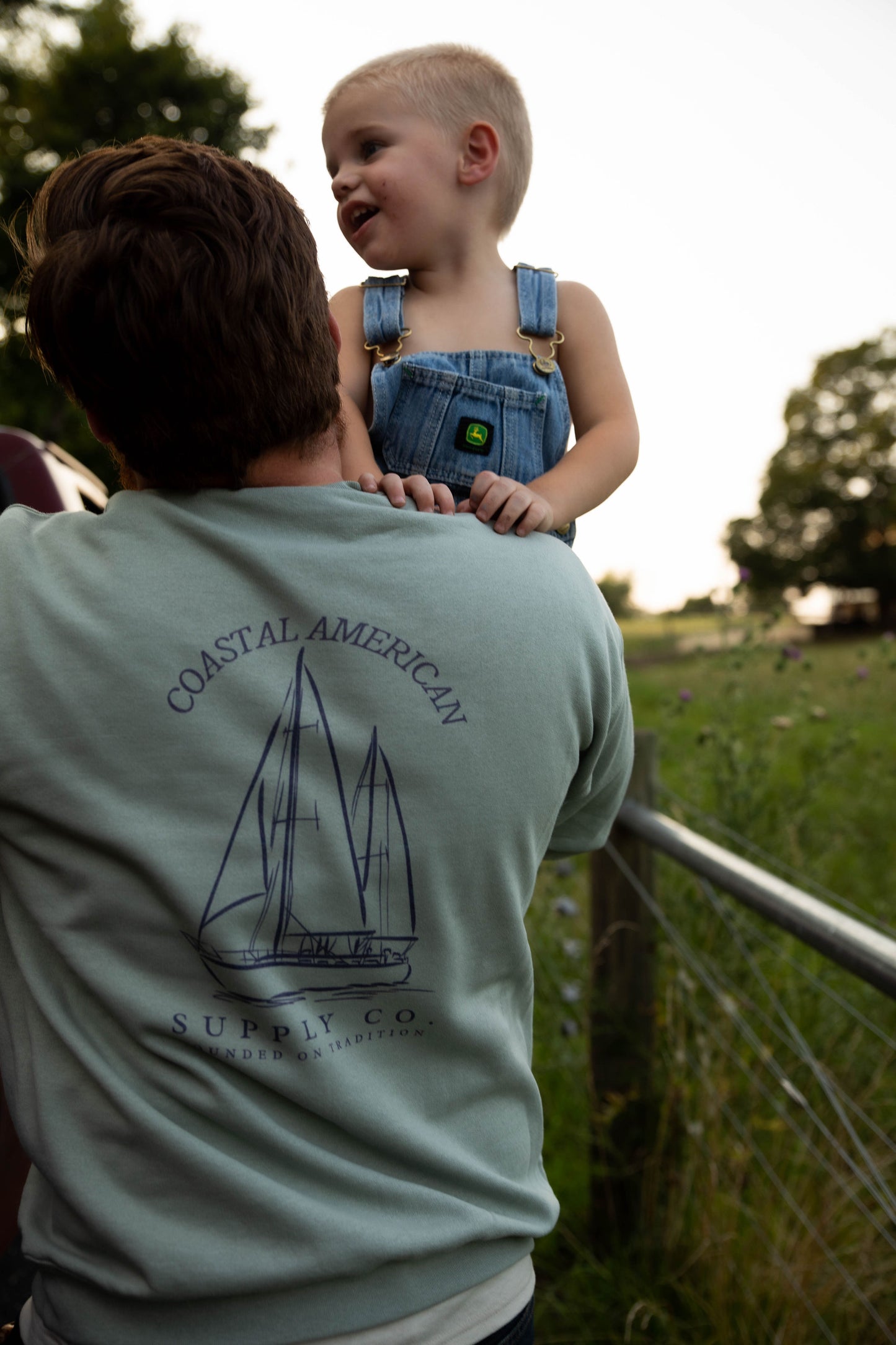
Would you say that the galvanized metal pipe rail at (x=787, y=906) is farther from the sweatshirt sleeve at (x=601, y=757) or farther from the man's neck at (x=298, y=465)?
the man's neck at (x=298, y=465)

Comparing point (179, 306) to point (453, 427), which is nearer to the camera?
point (179, 306)

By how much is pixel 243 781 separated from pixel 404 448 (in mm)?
750

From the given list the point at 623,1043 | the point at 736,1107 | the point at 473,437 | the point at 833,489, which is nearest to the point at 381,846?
the point at 473,437

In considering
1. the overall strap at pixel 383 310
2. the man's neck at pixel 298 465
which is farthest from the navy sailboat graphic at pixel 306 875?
the overall strap at pixel 383 310

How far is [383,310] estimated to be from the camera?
1.56 m

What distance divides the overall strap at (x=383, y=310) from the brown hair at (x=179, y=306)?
0.58 meters

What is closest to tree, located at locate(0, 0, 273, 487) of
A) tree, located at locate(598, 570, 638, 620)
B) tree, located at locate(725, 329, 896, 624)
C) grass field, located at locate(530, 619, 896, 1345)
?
tree, located at locate(598, 570, 638, 620)

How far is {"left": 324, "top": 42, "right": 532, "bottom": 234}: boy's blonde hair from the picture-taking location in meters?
1.57

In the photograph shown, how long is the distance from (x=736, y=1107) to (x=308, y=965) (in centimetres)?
215

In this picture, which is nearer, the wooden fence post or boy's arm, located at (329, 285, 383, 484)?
boy's arm, located at (329, 285, 383, 484)

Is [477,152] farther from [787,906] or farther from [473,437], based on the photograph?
[787,906]

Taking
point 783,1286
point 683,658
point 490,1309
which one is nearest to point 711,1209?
point 783,1286

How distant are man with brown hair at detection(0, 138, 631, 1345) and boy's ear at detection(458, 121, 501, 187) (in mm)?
732

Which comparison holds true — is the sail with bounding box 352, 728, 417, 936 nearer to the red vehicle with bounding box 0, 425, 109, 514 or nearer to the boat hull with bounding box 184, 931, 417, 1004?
the boat hull with bounding box 184, 931, 417, 1004
